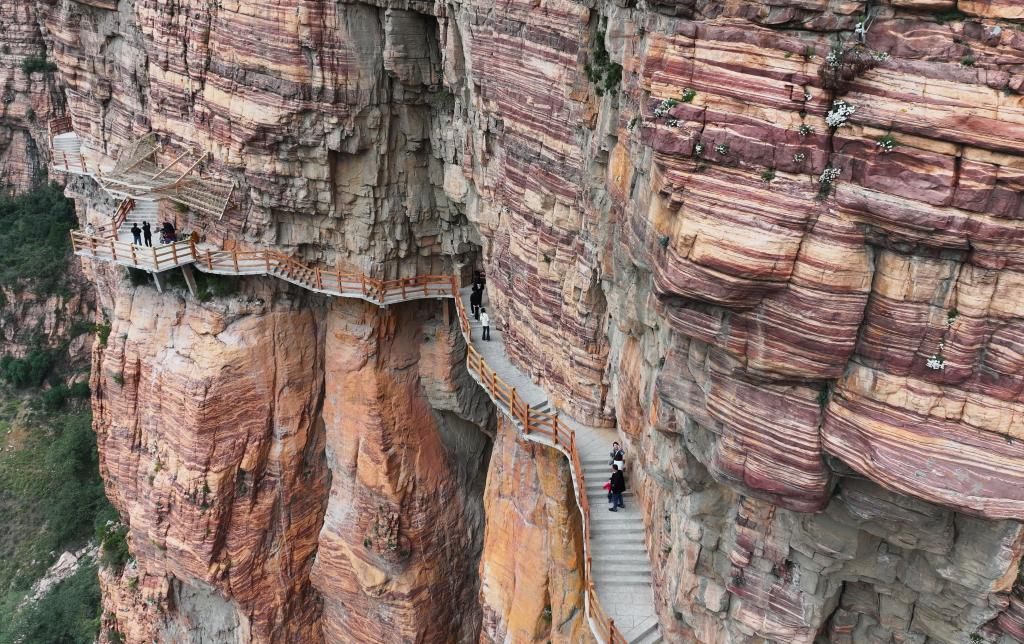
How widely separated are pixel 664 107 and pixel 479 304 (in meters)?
13.5

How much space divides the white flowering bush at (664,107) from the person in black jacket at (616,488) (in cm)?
836

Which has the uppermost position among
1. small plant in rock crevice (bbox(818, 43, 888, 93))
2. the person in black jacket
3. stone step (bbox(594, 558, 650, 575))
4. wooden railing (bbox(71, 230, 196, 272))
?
small plant in rock crevice (bbox(818, 43, 888, 93))

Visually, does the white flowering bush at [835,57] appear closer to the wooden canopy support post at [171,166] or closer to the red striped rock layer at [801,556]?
the red striped rock layer at [801,556]

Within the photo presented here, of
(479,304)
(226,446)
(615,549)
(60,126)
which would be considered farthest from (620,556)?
(60,126)

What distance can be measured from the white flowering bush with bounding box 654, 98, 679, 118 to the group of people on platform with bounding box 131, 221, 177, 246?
65.0 feet

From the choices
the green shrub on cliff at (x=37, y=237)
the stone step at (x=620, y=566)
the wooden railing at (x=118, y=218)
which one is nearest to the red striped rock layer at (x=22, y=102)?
the green shrub on cliff at (x=37, y=237)

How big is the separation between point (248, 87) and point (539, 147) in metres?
10.1

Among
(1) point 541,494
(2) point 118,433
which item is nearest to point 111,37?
(2) point 118,433

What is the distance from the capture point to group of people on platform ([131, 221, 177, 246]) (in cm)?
2489

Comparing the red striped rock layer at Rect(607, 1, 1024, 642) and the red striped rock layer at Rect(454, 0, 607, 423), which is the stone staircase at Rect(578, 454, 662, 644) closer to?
the red striped rock layer at Rect(454, 0, 607, 423)

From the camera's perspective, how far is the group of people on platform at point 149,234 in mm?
24891

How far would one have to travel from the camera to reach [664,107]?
933 cm

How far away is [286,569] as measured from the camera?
2675 cm

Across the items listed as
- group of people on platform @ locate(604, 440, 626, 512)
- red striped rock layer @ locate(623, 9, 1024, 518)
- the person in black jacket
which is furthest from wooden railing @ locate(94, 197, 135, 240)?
red striped rock layer @ locate(623, 9, 1024, 518)
